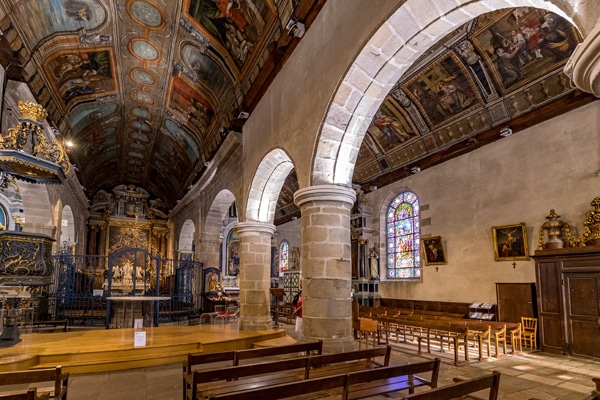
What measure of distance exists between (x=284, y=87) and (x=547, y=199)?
649cm

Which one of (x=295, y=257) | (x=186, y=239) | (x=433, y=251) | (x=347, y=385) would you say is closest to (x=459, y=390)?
(x=347, y=385)

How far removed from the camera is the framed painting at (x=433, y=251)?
1160 cm

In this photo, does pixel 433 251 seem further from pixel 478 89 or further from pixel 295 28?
pixel 295 28

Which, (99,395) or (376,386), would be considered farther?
(99,395)

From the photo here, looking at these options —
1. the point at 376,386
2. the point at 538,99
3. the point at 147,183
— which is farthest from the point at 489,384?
the point at 147,183

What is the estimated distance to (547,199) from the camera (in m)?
9.05

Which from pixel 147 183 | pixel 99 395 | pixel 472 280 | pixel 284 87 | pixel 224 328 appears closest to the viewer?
pixel 99 395

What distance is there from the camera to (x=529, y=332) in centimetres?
884

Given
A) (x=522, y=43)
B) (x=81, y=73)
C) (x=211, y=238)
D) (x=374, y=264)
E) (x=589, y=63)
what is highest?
(x=81, y=73)

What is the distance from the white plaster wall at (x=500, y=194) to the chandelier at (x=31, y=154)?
388 inches

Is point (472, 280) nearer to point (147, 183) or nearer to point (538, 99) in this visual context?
point (538, 99)

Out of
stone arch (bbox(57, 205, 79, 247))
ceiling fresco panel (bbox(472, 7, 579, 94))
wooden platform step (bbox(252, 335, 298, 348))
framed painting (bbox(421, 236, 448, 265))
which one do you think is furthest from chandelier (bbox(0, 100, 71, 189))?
stone arch (bbox(57, 205, 79, 247))

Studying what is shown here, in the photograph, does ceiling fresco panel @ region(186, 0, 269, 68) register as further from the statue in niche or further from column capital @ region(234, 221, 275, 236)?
the statue in niche

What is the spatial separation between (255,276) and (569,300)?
22.2 feet
